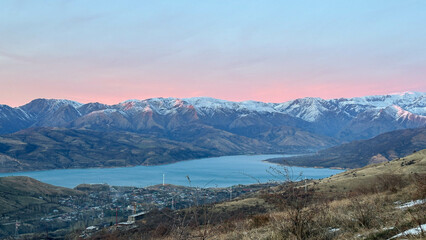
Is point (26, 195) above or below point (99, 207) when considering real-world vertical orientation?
above

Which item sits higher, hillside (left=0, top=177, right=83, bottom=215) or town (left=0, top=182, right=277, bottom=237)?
hillside (left=0, top=177, right=83, bottom=215)

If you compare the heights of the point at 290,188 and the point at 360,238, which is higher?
the point at 290,188

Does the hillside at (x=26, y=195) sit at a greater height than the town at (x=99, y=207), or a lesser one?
greater

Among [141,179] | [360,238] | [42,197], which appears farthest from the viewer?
[141,179]

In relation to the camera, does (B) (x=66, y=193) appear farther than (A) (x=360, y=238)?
Yes

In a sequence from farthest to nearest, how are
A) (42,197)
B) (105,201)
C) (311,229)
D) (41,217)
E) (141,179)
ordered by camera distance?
(141,179), (105,201), (42,197), (41,217), (311,229)

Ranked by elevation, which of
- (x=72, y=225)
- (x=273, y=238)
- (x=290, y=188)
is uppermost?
(x=290, y=188)

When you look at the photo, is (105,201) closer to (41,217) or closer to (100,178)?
(41,217)

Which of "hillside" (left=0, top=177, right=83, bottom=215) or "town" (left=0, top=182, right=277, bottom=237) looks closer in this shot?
"town" (left=0, top=182, right=277, bottom=237)

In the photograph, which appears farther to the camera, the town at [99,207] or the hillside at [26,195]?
the hillside at [26,195]

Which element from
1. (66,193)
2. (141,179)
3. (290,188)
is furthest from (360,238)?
(141,179)
